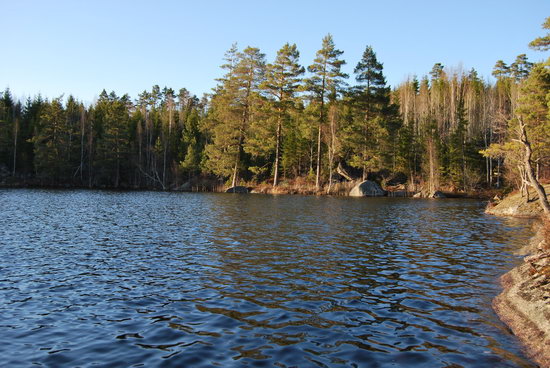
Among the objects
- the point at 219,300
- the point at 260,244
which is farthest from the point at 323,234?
the point at 219,300

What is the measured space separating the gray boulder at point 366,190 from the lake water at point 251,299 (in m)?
36.6

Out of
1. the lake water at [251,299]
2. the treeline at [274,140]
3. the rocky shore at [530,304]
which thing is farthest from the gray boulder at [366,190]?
the rocky shore at [530,304]

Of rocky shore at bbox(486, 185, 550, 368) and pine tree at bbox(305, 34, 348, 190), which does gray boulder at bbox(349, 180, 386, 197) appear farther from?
rocky shore at bbox(486, 185, 550, 368)

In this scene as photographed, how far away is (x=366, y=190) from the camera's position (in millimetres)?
58906

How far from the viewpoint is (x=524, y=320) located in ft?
29.5

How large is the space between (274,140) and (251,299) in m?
54.2

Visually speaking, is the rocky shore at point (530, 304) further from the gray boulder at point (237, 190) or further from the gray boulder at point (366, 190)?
the gray boulder at point (237, 190)

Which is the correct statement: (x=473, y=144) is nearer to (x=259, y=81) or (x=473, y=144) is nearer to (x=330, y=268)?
(x=259, y=81)

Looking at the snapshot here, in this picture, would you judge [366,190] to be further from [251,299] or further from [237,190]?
[251,299]

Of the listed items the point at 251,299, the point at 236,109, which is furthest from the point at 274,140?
the point at 251,299

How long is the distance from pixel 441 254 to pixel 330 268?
5755 mm

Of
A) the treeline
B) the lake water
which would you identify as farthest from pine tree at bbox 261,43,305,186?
the lake water

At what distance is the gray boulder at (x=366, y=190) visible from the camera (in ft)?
192

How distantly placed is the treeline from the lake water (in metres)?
39.0
